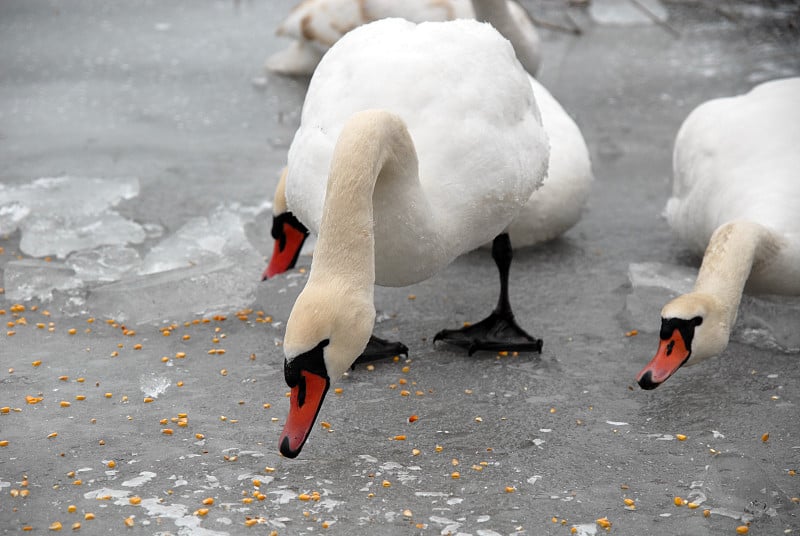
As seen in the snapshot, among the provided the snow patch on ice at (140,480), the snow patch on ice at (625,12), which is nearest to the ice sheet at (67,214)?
the snow patch on ice at (140,480)

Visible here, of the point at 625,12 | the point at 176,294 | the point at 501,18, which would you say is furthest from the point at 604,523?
the point at 625,12

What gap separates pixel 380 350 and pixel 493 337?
47 cm

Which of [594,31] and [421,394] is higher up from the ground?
[421,394]

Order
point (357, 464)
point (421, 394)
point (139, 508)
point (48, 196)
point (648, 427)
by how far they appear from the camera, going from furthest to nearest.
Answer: point (48, 196) → point (421, 394) → point (648, 427) → point (357, 464) → point (139, 508)

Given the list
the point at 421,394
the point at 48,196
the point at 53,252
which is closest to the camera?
the point at 421,394

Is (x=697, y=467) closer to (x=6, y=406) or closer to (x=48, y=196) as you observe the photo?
(x=6, y=406)

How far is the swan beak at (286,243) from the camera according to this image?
179 inches

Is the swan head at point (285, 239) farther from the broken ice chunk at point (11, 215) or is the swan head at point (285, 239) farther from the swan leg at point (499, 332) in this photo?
the broken ice chunk at point (11, 215)

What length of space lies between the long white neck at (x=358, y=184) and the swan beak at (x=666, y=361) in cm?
102

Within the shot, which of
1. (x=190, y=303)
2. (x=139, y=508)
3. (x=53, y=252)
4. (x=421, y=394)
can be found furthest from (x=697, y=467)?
(x=53, y=252)

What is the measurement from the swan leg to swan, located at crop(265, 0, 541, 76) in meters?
2.69

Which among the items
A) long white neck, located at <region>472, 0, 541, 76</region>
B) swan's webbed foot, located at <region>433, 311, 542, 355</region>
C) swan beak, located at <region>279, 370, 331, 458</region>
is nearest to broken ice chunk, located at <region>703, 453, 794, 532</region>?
swan's webbed foot, located at <region>433, 311, 542, 355</region>

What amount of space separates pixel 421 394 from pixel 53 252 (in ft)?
7.00

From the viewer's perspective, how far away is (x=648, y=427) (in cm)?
372
